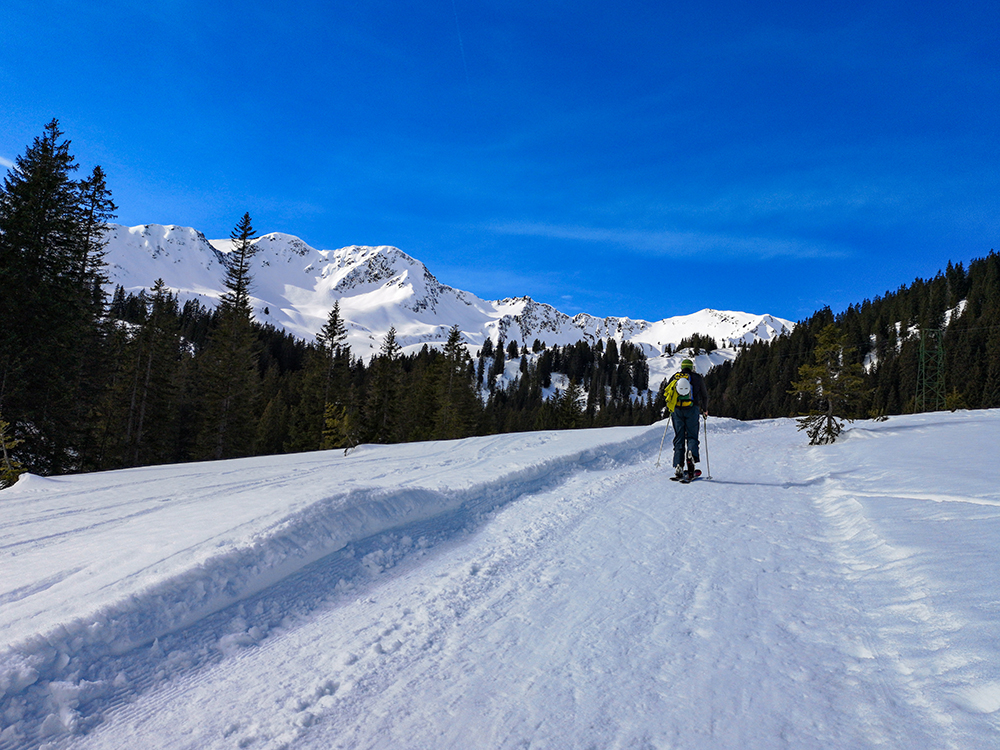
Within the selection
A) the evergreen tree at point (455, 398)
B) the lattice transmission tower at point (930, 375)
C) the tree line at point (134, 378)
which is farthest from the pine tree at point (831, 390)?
the lattice transmission tower at point (930, 375)

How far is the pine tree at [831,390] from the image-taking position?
19531 mm

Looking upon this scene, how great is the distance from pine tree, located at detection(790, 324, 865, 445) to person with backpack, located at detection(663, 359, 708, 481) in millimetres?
13077

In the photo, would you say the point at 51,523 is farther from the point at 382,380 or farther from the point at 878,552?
the point at 382,380

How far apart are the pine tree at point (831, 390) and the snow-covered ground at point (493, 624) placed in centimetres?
1415

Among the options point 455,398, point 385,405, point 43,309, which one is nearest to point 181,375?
point 385,405

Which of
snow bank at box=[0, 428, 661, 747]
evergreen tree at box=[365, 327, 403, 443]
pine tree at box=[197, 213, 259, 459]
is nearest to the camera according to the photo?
snow bank at box=[0, 428, 661, 747]

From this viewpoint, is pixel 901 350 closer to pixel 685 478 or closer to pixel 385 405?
pixel 385 405

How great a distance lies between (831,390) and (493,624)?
21.6 meters

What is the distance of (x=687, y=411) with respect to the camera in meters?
9.33

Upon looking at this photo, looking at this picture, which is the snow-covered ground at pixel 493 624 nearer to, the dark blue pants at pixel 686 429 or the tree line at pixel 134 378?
the dark blue pants at pixel 686 429

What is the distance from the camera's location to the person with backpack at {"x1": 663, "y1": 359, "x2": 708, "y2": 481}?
9312mm

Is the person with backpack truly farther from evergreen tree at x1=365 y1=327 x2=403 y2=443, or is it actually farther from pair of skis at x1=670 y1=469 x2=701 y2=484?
evergreen tree at x1=365 y1=327 x2=403 y2=443

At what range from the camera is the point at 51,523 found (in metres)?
5.74

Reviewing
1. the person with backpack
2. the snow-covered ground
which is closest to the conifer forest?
the snow-covered ground
